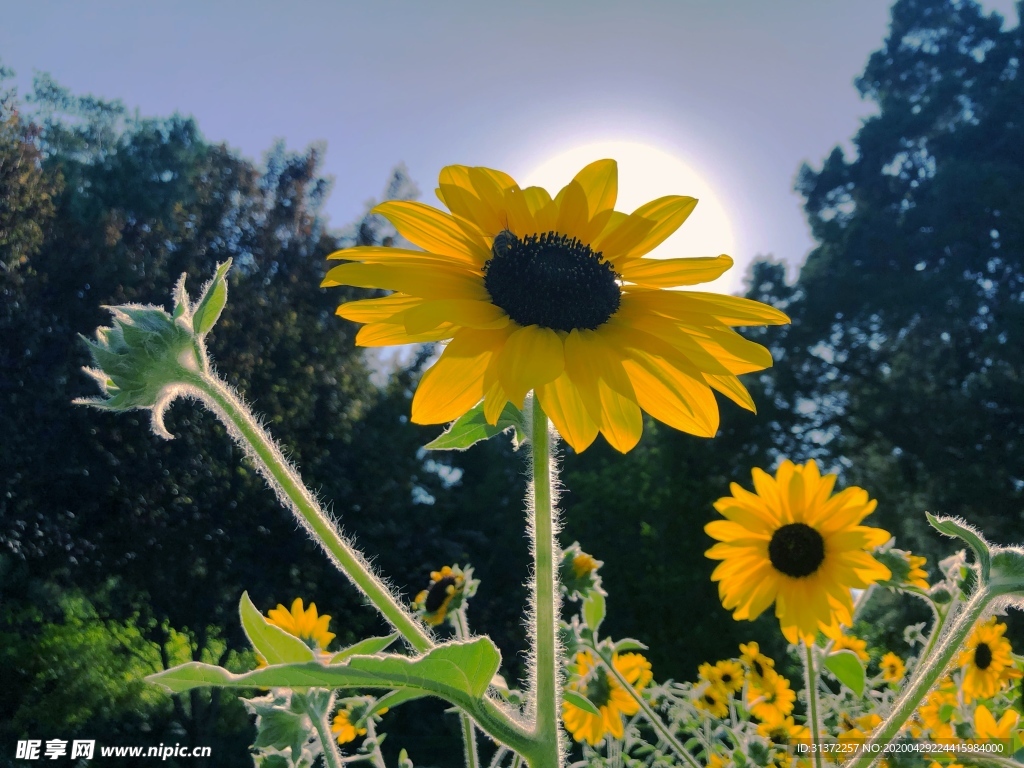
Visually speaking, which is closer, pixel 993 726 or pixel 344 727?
pixel 993 726

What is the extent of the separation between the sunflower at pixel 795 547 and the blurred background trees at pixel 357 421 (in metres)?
5.62

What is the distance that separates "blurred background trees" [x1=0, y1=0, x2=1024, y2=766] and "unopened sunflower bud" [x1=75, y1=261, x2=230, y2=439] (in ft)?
21.1

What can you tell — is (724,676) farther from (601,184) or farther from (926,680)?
(601,184)

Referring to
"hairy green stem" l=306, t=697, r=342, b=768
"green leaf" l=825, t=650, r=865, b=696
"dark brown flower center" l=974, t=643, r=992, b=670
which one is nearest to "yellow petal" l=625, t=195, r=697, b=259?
"hairy green stem" l=306, t=697, r=342, b=768

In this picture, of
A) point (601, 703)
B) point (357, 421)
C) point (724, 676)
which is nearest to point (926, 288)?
point (357, 421)

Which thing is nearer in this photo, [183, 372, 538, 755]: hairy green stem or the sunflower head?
[183, 372, 538, 755]: hairy green stem

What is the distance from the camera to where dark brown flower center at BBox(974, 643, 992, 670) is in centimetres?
284

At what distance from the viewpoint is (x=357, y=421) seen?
13430mm

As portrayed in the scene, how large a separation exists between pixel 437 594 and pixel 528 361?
2232 millimetres

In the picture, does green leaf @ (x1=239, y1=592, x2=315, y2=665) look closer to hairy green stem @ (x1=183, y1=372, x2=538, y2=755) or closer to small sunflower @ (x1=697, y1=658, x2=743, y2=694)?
hairy green stem @ (x1=183, y1=372, x2=538, y2=755)

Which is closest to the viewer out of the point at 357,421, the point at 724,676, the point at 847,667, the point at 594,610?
the point at 847,667

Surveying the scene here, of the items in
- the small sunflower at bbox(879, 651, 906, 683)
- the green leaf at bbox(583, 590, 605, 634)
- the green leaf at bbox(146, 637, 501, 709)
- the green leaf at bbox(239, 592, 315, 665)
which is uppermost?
the green leaf at bbox(583, 590, 605, 634)

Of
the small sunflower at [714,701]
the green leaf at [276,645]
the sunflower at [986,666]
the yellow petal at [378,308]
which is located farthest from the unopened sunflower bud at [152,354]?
the small sunflower at [714,701]

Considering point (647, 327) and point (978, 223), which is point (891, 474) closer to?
point (978, 223)
